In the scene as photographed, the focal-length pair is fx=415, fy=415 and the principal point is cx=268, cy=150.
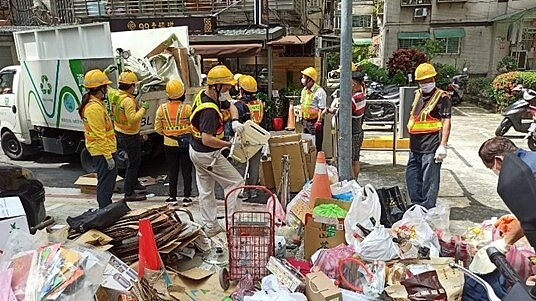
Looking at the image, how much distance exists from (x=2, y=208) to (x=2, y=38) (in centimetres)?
1570

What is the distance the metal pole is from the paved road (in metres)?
1.37

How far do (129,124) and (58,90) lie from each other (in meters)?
2.54

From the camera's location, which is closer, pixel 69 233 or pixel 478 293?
pixel 478 293

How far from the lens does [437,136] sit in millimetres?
4492

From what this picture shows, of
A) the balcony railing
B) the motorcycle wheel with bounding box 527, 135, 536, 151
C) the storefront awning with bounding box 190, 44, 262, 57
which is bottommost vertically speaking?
the motorcycle wheel with bounding box 527, 135, 536, 151

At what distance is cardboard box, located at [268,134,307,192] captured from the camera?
5.68 meters

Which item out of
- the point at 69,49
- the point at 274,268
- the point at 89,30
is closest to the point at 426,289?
the point at 274,268

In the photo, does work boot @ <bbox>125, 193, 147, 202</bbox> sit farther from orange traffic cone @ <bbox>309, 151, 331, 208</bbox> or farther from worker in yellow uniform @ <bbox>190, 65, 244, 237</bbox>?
orange traffic cone @ <bbox>309, 151, 331, 208</bbox>

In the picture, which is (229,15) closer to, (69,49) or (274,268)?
(69,49)

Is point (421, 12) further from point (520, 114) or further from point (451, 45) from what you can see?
point (520, 114)

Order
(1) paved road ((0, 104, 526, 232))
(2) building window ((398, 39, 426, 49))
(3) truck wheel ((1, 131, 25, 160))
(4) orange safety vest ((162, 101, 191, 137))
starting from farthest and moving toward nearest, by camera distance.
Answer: (2) building window ((398, 39, 426, 49)), (3) truck wheel ((1, 131, 25, 160)), (4) orange safety vest ((162, 101, 191, 137)), (1) paved road ((0, 104, 526, 232))

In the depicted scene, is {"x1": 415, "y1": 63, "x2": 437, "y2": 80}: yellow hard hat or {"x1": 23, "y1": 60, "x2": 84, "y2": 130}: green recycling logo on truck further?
{"x1": 23, "y1": 60, "x2": 84, "y2": 130}: green recycling logo on truck

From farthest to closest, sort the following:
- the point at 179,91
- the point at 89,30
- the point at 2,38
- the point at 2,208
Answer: the point at 2,38 → the point at 89,30 → the point at 179,91 → the point at 2,208

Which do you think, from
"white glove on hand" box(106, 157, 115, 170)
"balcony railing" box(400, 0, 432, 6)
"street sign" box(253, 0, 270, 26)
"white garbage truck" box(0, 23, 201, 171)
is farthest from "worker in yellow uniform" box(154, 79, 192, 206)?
"balcony railing" box(400, 0, 432, 6)
